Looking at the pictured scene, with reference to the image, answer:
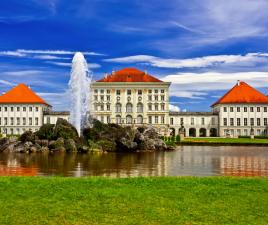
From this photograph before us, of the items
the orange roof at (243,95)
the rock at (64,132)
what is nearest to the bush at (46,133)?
the rock at (64,132)

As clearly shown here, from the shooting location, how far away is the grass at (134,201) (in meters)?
8.26

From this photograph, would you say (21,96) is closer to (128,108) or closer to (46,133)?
(128,108)

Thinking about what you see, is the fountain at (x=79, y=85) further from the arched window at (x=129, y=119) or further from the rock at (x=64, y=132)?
the arched window at (x=129, y=119)

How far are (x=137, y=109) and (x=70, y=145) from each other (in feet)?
197

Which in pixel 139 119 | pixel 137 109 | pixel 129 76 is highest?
pixel 129 76

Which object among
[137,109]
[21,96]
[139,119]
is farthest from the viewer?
[137,109]

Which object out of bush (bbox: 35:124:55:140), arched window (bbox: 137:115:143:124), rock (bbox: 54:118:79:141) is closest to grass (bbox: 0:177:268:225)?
rock (bbox: 54:118:79:141)

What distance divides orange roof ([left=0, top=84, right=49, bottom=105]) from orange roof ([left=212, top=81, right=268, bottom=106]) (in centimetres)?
4147

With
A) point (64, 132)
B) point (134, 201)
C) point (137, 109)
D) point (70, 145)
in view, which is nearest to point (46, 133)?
point (64, 132)

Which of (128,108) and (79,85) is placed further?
(128,108)

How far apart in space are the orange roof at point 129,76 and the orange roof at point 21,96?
50.4ft

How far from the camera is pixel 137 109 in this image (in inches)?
3656

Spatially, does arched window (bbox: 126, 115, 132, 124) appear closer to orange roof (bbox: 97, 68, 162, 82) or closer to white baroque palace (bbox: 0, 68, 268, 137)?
white baroque palace (bbox: 0, 68, 268, 137)

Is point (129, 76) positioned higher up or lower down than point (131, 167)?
higher up
